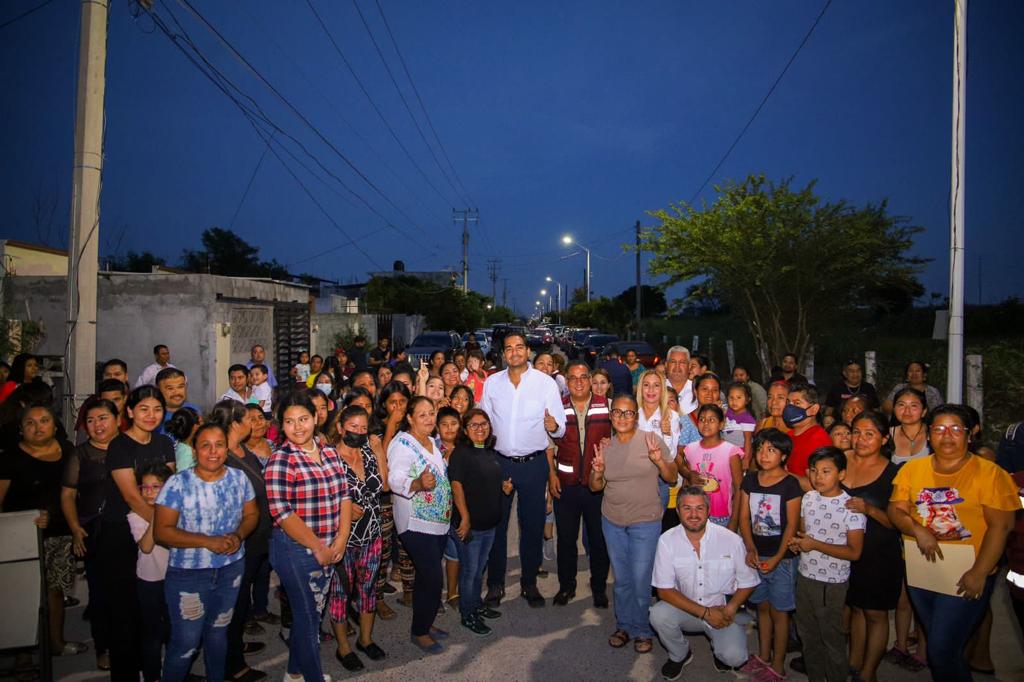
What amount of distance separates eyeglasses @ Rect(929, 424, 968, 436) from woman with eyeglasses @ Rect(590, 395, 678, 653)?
1.67 meters

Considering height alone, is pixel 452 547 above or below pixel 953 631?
below

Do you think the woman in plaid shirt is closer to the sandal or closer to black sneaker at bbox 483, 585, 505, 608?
black sneaker at bbox 483, 585, 505, 608

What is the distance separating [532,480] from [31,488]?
11.4 feet

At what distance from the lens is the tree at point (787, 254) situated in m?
13.3

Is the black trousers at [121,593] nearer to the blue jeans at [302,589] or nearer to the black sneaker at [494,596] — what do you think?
the blue jeans at [302,589]

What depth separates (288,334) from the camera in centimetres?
1838

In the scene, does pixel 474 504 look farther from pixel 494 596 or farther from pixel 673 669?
pixel 673 669

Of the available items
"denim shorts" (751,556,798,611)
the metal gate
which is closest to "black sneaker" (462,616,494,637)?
"denim shorts" (751,556,798,611)

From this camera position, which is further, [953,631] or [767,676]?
[767,676]

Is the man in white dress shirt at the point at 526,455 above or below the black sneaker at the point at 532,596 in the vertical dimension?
above

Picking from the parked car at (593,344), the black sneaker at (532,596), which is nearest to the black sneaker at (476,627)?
the black sneaker at (532,596)

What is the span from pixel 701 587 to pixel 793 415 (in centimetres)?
175

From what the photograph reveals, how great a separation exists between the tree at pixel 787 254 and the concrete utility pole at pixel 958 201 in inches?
242

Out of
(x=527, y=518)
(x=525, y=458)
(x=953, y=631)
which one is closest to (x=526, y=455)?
(x=525, y=458)
